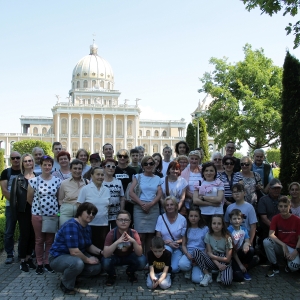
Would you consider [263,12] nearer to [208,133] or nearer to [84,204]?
[84,204]

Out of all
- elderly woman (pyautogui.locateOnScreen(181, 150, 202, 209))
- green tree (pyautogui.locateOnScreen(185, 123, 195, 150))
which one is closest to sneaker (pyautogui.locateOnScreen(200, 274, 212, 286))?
elderly woman (pyautogui.locateOnScreen(181, 150, 202, 209))

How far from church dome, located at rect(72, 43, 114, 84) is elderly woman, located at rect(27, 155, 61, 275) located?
72.9 metres

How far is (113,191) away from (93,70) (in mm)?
73685

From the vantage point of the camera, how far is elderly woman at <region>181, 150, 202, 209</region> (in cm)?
604

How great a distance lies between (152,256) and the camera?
504 centimetres

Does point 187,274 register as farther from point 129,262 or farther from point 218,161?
point 218,161

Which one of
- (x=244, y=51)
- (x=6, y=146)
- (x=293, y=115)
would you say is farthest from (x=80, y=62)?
(x=293, y=115)

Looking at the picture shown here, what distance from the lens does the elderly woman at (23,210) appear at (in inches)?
229

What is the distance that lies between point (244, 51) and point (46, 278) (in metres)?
23.1

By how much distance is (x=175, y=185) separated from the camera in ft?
19.4

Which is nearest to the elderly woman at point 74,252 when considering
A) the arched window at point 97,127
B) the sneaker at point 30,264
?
the sneaker at point 30,264

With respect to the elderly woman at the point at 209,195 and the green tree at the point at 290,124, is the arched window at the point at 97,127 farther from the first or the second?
the elderly woman at the point at 209,195

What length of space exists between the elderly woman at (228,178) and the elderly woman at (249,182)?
0.41ft

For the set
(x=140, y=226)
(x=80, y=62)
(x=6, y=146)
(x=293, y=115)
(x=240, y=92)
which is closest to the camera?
(x=140, y=226)
